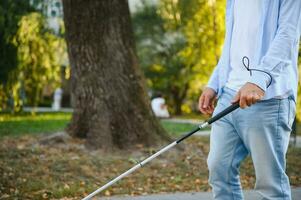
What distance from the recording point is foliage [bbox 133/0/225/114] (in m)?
25.0

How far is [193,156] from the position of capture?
7.73 meters

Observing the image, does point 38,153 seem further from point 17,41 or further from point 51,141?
point 17,41

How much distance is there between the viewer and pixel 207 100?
3.15 metres

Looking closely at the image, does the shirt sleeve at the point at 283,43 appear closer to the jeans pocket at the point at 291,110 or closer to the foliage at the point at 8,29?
the jeans pocket at the point at 291,110

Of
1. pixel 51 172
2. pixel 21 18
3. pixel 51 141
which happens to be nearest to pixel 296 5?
pixel 51 172

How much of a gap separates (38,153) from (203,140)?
3.23m

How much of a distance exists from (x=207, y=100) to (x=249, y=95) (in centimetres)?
57

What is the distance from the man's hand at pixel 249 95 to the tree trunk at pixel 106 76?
502 centimetres

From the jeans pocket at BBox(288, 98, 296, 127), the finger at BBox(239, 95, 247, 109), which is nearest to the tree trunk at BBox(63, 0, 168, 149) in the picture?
the jeans pocket at BBox(288, 98, 296, 127)

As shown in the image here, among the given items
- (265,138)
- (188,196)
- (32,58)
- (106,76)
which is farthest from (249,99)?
(32,58)

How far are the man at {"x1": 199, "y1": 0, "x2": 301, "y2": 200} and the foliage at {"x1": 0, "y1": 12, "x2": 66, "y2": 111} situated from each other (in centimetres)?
1357

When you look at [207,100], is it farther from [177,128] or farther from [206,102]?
[177,128]

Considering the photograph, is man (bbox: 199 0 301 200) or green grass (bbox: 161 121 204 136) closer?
man (bbox: 199 0 301 200)

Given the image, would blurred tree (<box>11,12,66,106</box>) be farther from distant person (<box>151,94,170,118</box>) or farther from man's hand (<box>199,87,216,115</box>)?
man's hand (<box>199,87,216,115</box>)
